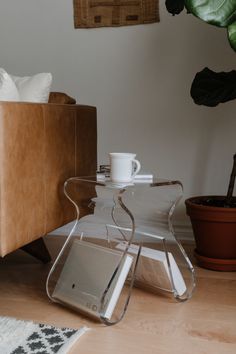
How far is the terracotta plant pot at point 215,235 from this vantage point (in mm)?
1962

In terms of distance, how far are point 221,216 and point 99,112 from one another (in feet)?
3.10

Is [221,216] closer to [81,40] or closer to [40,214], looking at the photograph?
[40,214]

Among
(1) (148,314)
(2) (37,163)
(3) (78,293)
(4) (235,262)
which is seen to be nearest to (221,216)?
(4) (235,262)

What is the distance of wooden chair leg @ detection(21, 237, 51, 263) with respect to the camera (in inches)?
78.9

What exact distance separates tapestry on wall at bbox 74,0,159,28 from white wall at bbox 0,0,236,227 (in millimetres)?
34

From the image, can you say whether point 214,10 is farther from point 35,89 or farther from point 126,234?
point 126,234

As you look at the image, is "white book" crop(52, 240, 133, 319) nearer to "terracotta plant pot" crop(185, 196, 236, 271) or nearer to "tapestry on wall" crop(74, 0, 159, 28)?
"terracotta plant pot" crop(185, 196, 236, 271)

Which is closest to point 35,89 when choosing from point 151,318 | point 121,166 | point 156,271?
point 121,166

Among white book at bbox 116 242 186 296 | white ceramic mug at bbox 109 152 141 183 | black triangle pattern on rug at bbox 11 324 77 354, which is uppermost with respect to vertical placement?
white ceramic mug at bbox 109 152 141 183

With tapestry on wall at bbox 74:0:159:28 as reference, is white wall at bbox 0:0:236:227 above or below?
below

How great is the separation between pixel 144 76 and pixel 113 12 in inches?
14.7

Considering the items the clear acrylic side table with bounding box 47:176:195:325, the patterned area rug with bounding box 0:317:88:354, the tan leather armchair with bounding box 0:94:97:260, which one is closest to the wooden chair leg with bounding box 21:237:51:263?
the clear acrylic side table with bounding box 47:176:195:325

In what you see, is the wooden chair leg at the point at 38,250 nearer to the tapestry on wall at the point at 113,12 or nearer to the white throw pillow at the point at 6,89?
the white throw pillow at the point at 6,89

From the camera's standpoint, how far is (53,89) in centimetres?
256
